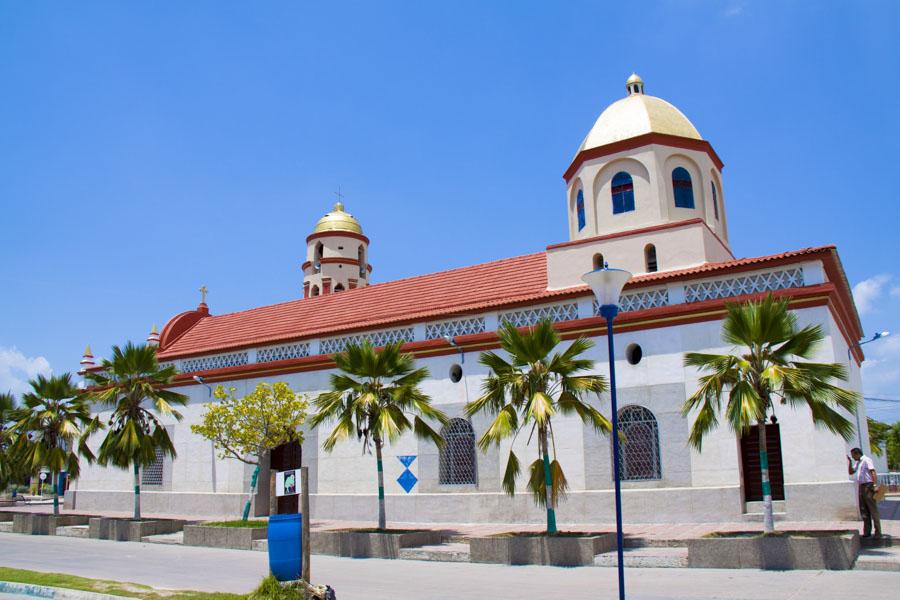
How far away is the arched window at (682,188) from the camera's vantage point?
2078 centimetres

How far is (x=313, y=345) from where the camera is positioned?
24484 mm

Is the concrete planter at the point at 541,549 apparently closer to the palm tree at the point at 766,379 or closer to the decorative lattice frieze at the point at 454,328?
the palm tree at the point at 766,379

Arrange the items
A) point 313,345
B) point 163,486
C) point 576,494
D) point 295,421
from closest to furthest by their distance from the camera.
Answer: point 576,494, point 295,421, point 313,345, point 163,486

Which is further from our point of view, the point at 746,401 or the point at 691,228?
the point at 691,228

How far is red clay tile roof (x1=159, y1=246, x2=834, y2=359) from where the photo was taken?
19859 mm

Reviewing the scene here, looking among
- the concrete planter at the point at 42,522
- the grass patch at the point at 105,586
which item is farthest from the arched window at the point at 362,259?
the grass patch at the point at 105,586

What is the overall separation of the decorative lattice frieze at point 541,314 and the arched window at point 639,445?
116 inches

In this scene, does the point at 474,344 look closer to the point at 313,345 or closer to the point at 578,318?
the point at 578,318

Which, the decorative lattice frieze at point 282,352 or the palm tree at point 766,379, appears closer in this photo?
the palm tree at point 766,379

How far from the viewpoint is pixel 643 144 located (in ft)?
68.2

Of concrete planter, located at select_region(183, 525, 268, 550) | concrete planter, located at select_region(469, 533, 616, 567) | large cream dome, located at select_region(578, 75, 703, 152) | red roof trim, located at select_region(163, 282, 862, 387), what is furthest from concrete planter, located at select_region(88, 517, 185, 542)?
large cream dome, located at select_region(578, 75, 703, 152)

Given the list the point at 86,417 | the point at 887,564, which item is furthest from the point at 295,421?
the point at 887,564

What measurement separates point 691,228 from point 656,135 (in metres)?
3.28

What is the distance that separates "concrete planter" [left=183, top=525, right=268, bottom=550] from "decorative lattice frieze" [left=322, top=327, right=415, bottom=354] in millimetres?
6053
